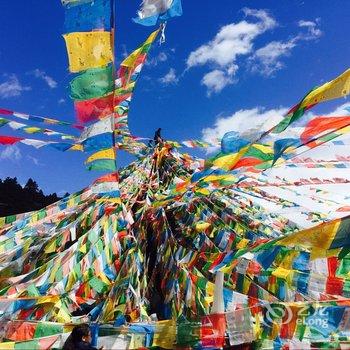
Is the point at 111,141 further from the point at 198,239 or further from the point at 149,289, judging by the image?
the point at 198,239

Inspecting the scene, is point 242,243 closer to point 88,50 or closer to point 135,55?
point 135,55

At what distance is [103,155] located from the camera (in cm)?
661

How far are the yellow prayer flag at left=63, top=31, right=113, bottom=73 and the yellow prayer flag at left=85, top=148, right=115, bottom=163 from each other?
3.83 ft

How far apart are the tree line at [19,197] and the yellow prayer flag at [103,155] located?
18.4 meters

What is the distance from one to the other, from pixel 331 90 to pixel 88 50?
10.5ft

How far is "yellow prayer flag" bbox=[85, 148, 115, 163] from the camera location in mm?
6582

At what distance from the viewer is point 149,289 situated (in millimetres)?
8930

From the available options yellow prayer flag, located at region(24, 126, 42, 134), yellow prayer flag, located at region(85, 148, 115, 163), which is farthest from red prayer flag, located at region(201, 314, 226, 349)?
yellow prayer flag, located at region(24, 126, 42, 134)

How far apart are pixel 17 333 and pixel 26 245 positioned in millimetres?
3550

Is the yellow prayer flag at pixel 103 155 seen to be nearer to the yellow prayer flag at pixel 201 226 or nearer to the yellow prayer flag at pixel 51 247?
the yellow prayer flag at pixel 51 247

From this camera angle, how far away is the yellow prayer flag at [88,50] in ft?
19.9

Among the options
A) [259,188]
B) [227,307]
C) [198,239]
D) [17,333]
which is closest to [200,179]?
[227,307]

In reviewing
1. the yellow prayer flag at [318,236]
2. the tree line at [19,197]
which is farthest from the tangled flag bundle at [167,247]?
the tree line at [19,197]

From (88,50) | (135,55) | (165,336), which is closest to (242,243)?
(165,336)
